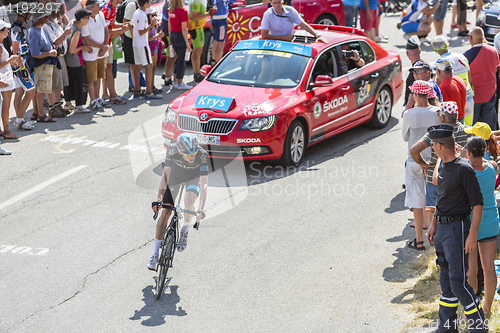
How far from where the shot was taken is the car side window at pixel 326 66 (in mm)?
10102

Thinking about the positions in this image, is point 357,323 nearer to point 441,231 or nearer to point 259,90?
point 441,231

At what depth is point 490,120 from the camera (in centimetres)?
976

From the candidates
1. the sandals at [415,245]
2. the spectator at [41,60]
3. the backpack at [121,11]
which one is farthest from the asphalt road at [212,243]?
the backpack at [121,11]

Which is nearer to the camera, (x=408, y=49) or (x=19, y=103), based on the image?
(x=408, y=49)

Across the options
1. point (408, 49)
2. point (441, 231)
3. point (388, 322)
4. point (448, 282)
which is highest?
point (408, 49)

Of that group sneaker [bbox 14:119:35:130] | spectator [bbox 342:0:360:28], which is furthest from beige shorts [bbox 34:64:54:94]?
spectator [bbox 342:0:360:28]

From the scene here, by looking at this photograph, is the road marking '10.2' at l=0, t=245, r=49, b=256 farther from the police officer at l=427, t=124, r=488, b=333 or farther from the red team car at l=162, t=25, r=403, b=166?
the police officer at l=427, t=124, r=488, b=333

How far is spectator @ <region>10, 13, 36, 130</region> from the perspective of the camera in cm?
1088

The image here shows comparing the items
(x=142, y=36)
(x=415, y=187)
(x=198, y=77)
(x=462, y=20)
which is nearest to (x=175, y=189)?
(x=415, y=187)

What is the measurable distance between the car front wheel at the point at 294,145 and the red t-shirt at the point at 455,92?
7.76ft

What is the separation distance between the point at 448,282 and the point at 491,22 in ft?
39.7

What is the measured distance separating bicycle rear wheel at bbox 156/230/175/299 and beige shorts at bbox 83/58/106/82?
22.2ft

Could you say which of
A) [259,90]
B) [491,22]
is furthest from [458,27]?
[259,90]

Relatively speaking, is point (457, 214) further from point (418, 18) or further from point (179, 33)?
point (418, 18)
